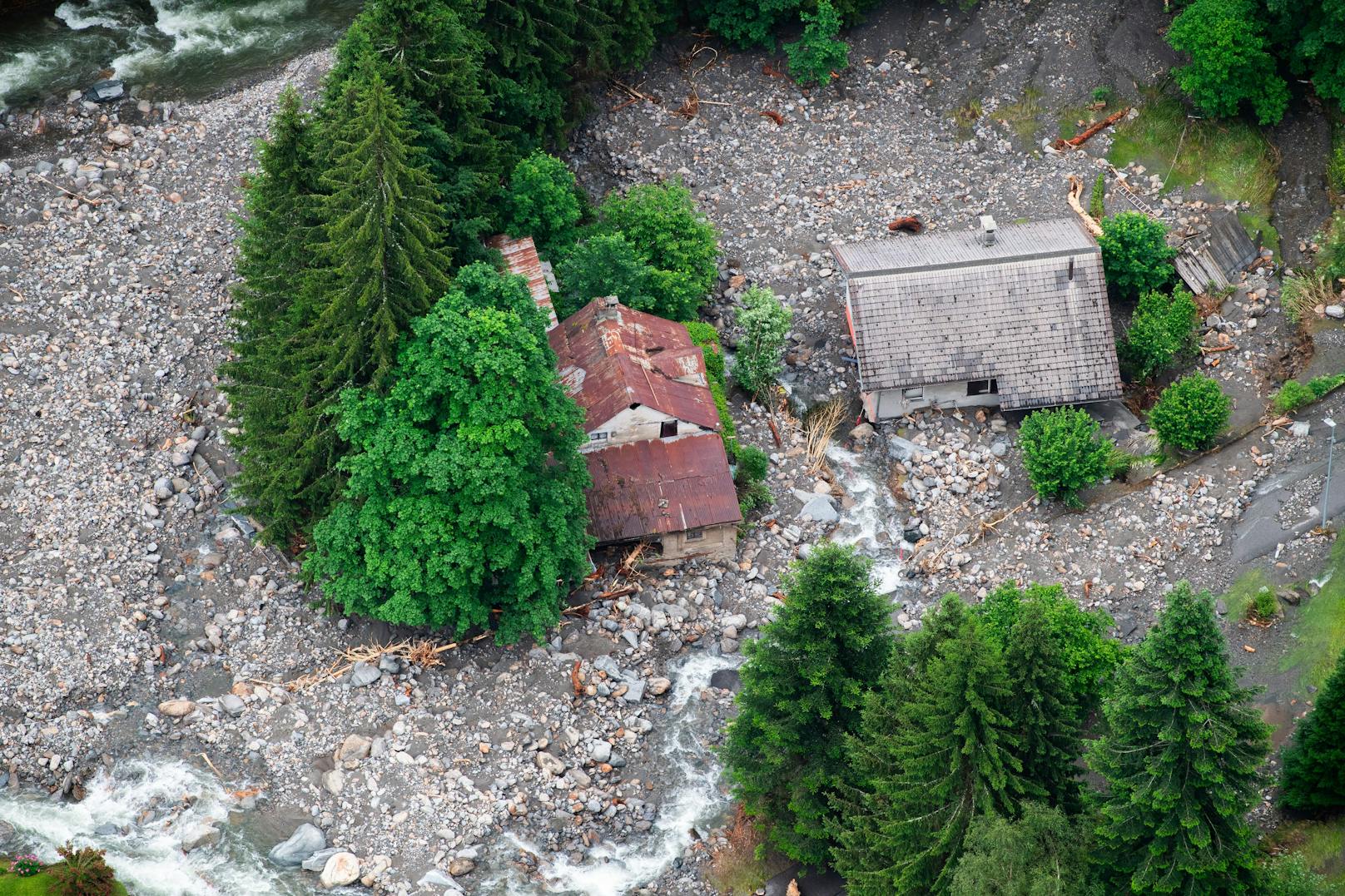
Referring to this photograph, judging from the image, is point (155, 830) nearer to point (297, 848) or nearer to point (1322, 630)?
point (297, 848)

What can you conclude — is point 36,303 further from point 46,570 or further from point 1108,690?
point 1108,690

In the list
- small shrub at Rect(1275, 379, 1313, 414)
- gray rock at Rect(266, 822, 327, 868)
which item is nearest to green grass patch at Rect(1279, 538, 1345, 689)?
small shrub at Rect(1275, 379, 1313, 414)

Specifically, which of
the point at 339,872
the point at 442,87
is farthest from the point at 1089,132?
the point at 339,872

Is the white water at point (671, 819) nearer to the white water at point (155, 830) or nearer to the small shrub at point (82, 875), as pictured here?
the white water at point (155, 830)

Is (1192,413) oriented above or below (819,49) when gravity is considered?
below

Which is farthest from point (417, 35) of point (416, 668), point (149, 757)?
point (149, 757)

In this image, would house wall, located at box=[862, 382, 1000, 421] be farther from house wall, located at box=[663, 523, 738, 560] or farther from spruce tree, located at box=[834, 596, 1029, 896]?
spruce tree, located at box=[834, 596, 1029, 896]

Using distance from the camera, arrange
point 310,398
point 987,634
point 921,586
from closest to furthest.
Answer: point 987,634, point 310,398, point 921,586
